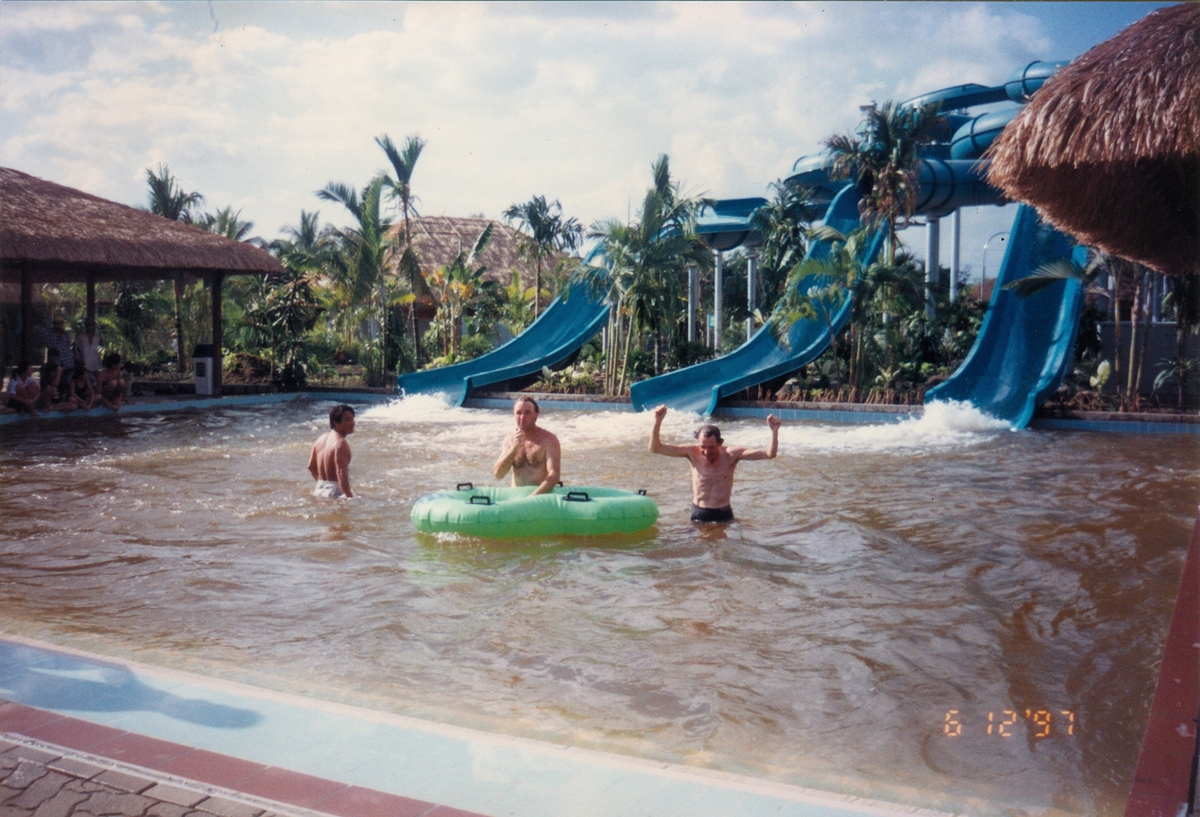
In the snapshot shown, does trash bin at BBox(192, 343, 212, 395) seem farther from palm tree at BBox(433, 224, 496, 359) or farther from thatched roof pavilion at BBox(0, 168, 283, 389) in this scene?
palm tree at BBox(433, 224, 496, 359)

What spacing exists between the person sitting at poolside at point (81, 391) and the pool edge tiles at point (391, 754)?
40.0 feet

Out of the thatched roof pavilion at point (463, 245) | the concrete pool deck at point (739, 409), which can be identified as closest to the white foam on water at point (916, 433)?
the concrete pool deck at point (739, 409)

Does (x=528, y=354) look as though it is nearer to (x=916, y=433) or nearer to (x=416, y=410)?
(x=416, y=410)

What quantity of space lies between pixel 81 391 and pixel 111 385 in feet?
1.35

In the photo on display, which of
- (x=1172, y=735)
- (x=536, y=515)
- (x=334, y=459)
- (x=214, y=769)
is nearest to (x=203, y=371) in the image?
(x=334, y=459)

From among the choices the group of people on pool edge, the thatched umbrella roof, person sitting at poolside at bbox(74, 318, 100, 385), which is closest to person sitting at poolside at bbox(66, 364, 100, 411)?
person sitting at poolside at bbox(74, 318, 100, 385)

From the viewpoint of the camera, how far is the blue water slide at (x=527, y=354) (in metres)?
17.5

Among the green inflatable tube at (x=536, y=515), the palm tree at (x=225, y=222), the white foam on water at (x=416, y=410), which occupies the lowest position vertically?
the green inflatable tube at (x=536, y=515)

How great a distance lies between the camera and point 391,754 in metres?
3.04

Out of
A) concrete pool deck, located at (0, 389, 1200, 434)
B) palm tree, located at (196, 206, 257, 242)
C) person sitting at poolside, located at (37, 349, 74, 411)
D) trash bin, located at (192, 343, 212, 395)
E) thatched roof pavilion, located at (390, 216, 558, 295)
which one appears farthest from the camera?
thatched roof pavilion, located at (390, 216, 558, 295)

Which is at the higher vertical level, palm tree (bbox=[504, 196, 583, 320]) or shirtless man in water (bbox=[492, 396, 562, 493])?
palm tree (bbox=[504, 196, 583, 320])

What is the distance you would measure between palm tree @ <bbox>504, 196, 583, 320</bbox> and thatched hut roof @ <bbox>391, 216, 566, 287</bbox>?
26.6 feet

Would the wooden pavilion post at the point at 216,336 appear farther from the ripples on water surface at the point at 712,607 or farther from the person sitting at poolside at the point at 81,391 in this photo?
the ripples on water surface at the point at 712,607

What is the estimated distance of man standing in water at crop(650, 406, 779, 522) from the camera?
21.9 feet
